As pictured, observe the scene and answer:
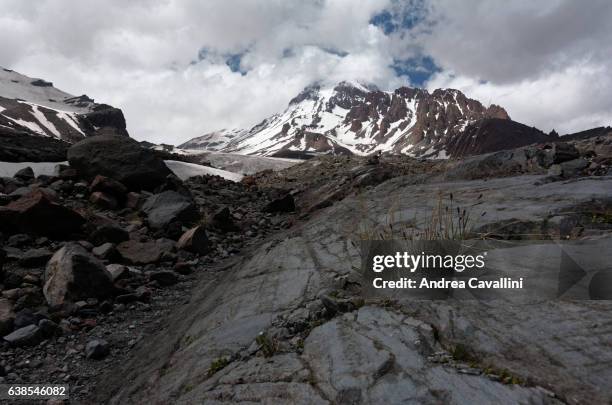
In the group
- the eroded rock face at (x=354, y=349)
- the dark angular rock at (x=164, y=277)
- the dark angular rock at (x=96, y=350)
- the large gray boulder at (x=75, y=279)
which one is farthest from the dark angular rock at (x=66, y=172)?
the eroded rock face at (x=354, y=349)

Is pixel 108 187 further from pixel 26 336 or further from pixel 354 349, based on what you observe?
pixel 354 349

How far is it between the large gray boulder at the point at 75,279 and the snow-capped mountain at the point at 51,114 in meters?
97.4

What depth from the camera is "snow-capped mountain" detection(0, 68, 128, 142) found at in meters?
119

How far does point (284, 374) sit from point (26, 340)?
3.50m

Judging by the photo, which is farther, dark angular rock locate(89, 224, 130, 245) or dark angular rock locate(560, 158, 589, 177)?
dark angular rock locate(89, 224, 130, 245)

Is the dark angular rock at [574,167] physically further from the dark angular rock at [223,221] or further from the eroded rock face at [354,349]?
the dark angular rock at [223,221]

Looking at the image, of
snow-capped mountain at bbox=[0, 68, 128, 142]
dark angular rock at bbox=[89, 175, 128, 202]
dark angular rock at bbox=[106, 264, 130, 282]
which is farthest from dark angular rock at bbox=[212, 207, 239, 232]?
snow-capped mountain at bbox=[0, 68, 128, 142]

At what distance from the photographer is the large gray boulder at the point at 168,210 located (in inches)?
345

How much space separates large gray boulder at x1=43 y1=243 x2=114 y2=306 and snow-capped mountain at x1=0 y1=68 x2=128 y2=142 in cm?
9745

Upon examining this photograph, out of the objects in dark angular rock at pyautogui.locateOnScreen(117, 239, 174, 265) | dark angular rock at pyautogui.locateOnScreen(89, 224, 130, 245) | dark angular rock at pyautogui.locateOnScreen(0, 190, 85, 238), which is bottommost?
dark angular rock at pyautogui.locateOnScreen(117, 239, 174, 265)

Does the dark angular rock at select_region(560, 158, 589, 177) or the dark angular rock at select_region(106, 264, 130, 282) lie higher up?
the dark angular rock at select_region(560, 158, 589, 177)

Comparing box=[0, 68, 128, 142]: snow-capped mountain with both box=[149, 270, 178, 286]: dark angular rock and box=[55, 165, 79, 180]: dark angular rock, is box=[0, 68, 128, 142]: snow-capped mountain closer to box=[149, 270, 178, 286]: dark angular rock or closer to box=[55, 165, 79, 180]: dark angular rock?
box=[55, 165, 79, 180]: dark angular rock

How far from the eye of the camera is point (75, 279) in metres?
5.32

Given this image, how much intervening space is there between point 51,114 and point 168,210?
15193 centimetres
